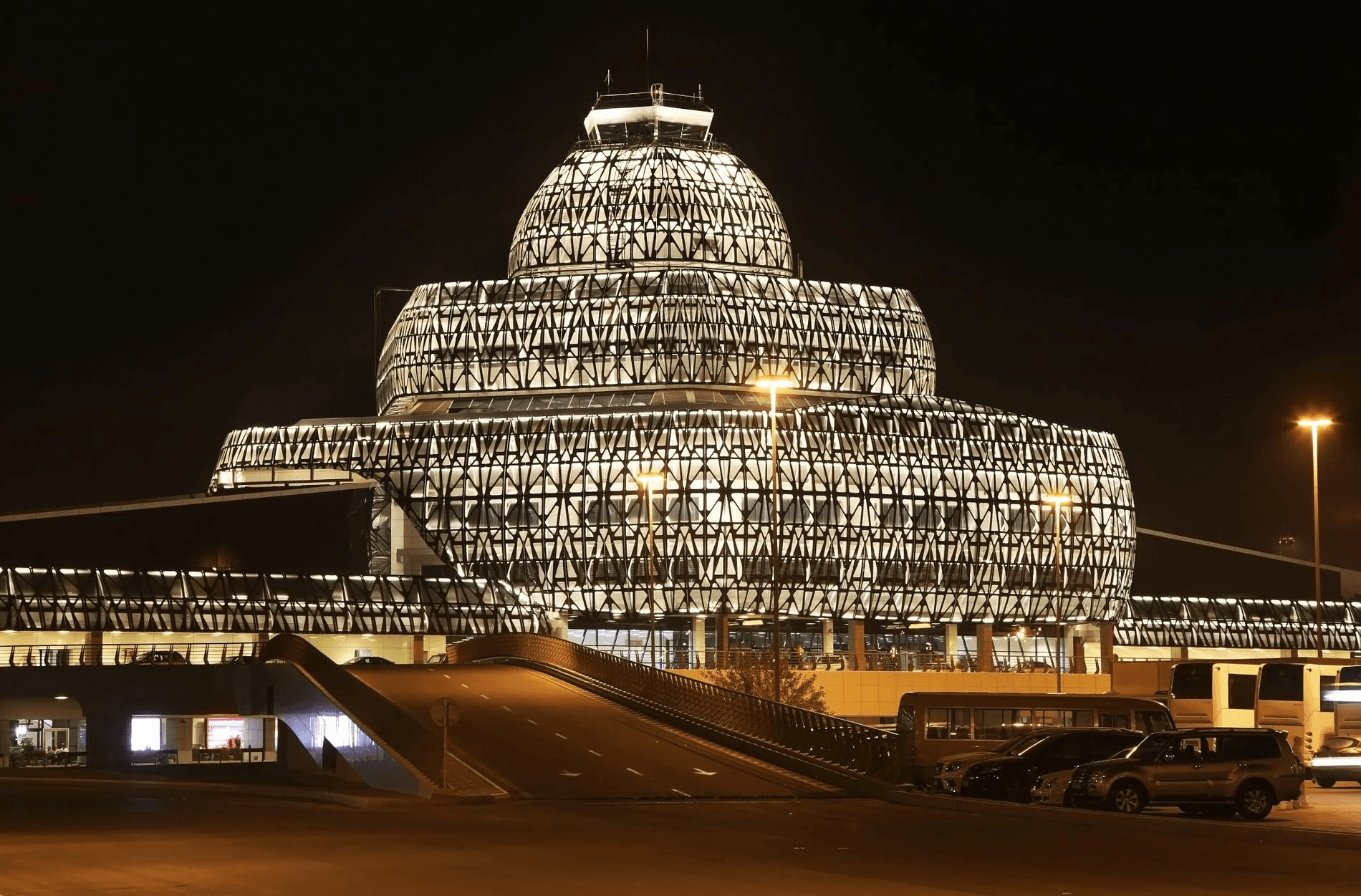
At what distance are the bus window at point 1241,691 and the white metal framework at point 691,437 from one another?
2349 inches

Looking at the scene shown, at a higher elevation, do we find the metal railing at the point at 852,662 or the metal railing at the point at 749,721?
the metal railing at the point at 749,721

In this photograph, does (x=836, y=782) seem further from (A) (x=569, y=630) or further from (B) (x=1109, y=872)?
(A) (x=569, y=630)

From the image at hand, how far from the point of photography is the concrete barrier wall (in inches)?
4006

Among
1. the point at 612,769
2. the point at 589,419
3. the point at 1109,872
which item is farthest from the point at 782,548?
the point at 1109,872

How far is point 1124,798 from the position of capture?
39406 millimetres

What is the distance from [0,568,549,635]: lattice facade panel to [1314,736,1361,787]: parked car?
223 feet

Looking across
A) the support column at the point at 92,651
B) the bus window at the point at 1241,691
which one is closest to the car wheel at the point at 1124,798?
the bus window at the point at 1241,691

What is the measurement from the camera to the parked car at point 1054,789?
41094 millimetres

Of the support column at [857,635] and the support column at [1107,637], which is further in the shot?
the support column at [1107,637]

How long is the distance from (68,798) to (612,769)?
11.8 m

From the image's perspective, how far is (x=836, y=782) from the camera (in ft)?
157

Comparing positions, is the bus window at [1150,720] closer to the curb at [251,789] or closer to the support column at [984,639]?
the curb at [251,789]

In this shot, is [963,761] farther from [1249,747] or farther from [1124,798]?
[1249,747]

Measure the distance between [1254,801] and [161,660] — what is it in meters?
57.0
